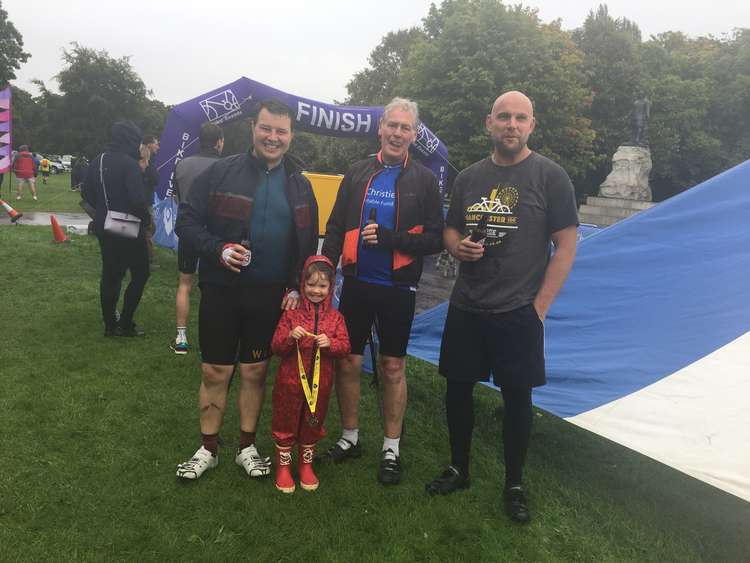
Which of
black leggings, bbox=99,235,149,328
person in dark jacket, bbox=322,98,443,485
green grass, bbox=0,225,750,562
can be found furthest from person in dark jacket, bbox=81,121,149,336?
person in dark jacket, bbox=322,98,443,485

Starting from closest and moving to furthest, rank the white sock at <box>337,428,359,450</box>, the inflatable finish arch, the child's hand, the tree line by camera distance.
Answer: the child's hand, the white sock at <box>337,428,359,450</box>, the inflatable finish arch, the tree line

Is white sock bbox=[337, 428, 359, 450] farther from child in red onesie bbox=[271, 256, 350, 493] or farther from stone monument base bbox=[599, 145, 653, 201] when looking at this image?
stone monument base bbox=[599, 145, 653, 201]

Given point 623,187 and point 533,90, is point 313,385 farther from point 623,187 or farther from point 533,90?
point 533,90

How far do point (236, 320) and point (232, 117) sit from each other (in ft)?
18.6

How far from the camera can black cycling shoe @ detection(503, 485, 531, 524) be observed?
2.78 m

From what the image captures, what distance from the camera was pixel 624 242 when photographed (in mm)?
3938

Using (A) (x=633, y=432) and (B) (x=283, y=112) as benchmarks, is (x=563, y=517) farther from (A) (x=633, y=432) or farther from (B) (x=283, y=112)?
(B) (x=283, y=112)

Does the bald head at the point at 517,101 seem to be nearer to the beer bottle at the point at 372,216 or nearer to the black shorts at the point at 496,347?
the beer bottle at the point at 372,216

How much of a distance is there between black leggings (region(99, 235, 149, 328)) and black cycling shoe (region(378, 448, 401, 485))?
10.4ft

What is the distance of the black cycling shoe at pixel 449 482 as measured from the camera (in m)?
3.00

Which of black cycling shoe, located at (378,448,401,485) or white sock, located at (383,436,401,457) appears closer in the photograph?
black cycling shoe, located at (378,448,401,485)

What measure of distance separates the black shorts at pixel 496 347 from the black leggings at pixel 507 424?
7 centimetres

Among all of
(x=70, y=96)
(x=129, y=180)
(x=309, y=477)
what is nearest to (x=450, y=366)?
(x=309, y=477)

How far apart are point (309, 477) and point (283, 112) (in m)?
1.95
